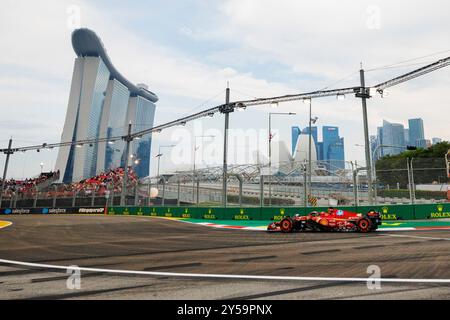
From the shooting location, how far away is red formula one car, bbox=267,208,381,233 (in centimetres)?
1244

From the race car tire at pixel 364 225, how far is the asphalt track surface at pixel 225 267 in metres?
2.88

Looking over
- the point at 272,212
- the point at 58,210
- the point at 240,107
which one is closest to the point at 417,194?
the point at 272,212

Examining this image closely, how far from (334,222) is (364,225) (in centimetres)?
115

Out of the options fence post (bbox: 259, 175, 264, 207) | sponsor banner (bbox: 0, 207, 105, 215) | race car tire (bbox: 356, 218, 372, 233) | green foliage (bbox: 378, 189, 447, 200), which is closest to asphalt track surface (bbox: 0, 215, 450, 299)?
race car tire (bbox: 356, 218, 372, 233)

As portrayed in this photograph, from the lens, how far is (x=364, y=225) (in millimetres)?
12352

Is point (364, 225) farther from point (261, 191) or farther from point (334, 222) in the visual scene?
point (261, 191)

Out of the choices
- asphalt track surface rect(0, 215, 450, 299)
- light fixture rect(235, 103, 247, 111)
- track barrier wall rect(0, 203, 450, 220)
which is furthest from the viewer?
light fixture rect(235, 103, 247, 111)

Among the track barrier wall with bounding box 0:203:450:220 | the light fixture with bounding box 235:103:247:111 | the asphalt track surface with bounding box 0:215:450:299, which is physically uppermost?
the light fixture with bounding box 235:103:247:111

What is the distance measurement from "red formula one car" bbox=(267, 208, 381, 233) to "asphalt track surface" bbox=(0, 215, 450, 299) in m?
3.02

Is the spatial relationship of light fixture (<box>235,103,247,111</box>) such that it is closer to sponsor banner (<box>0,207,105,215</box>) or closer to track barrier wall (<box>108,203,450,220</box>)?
track barrier wall (<box>108,203,450,220</box>)

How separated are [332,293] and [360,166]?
16088 mm

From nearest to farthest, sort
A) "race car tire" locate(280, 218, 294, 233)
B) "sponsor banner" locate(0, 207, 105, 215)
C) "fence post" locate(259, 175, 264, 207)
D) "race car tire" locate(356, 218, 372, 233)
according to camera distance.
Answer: "race car tire" locate(356, 218, 372, 233) < "race car tire" locate(280, 218, 294, 233) < "fence post" locate(259, 175, 264, 207) < "sponsor banner" locate(0, 207, 105, 215)
